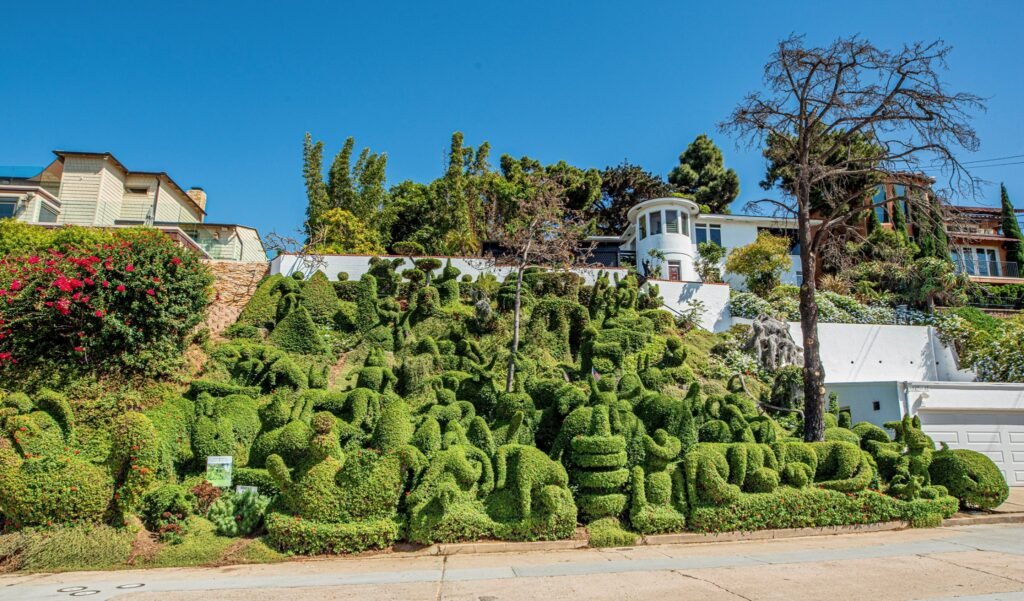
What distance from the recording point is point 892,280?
25.1 meters

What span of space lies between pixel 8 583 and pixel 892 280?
2894 centimetres

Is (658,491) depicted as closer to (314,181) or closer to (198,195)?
(314,181)

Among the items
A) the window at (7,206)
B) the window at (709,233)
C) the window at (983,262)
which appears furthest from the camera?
the window at (983,262)

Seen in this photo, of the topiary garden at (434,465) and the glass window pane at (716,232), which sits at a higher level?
the glass window pane at (716,232)

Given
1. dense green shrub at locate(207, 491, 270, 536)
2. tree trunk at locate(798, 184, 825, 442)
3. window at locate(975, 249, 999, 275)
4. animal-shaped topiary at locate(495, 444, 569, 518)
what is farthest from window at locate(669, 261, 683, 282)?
dense green shrub at locate(207, 491, 270, 536)

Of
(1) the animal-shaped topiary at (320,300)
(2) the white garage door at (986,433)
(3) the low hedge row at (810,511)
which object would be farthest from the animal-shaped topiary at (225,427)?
(2) the white garage door at (986,433)

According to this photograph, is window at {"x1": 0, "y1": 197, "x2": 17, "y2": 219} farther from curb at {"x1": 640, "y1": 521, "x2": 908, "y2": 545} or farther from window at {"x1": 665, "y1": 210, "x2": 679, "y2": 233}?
curb at {"x1": 640, "y1": 521, "x2": 908, "y2": 545}

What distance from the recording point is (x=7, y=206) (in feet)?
82.7

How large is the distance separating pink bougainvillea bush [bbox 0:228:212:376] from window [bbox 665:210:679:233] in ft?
70.0

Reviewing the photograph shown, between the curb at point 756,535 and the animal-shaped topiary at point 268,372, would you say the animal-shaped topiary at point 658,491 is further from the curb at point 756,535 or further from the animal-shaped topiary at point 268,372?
the animal-shaped topiary at point 268,372

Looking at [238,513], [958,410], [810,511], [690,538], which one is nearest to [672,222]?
[958,410]

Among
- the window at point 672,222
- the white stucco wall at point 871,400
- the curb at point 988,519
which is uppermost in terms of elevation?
the window at point 672,222

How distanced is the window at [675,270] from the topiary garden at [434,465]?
46.1ft

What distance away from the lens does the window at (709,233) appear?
30875mm
